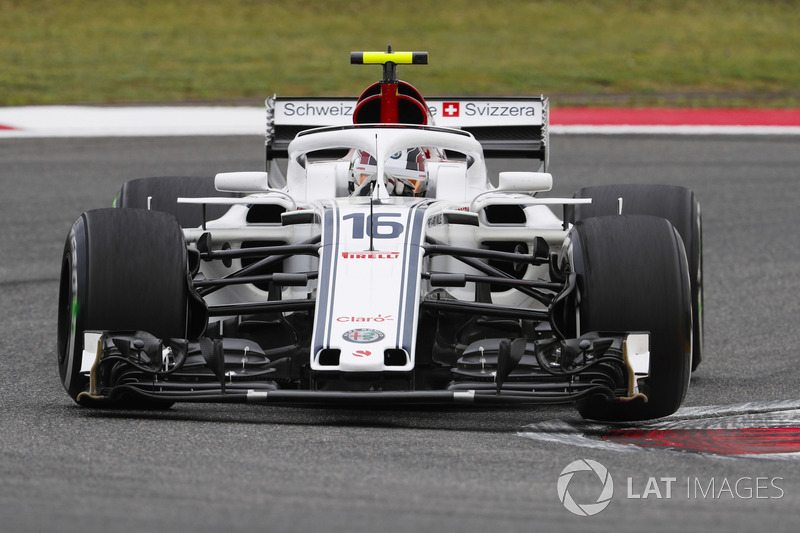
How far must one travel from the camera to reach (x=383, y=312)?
19.9 feet

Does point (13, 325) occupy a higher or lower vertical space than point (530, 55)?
lower

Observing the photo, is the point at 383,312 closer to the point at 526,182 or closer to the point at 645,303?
the point at 645,303

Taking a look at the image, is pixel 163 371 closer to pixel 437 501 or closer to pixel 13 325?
pixel 437 501

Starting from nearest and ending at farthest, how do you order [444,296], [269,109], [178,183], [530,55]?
[444,296] → [178,183] → [269,109] → [530,55]

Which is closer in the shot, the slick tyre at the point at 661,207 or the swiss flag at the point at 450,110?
the slick tyre at the point at 661,207

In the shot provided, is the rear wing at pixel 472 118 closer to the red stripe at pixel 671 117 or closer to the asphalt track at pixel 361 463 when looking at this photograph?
the asphalt track at pixel 361 463

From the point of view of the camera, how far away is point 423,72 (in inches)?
1027

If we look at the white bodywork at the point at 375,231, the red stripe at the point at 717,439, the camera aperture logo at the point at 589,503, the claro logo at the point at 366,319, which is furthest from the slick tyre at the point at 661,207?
the camera aperture logo at the point at 589,503

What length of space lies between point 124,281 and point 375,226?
3.89ft

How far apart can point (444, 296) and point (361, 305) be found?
756 millimetres

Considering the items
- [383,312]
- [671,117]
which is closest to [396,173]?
[383,312]

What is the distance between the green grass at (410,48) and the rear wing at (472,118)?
12782 millimetres

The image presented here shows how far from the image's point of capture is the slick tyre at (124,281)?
614 cm

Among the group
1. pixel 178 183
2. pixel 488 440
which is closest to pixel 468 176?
pixel 178 183
